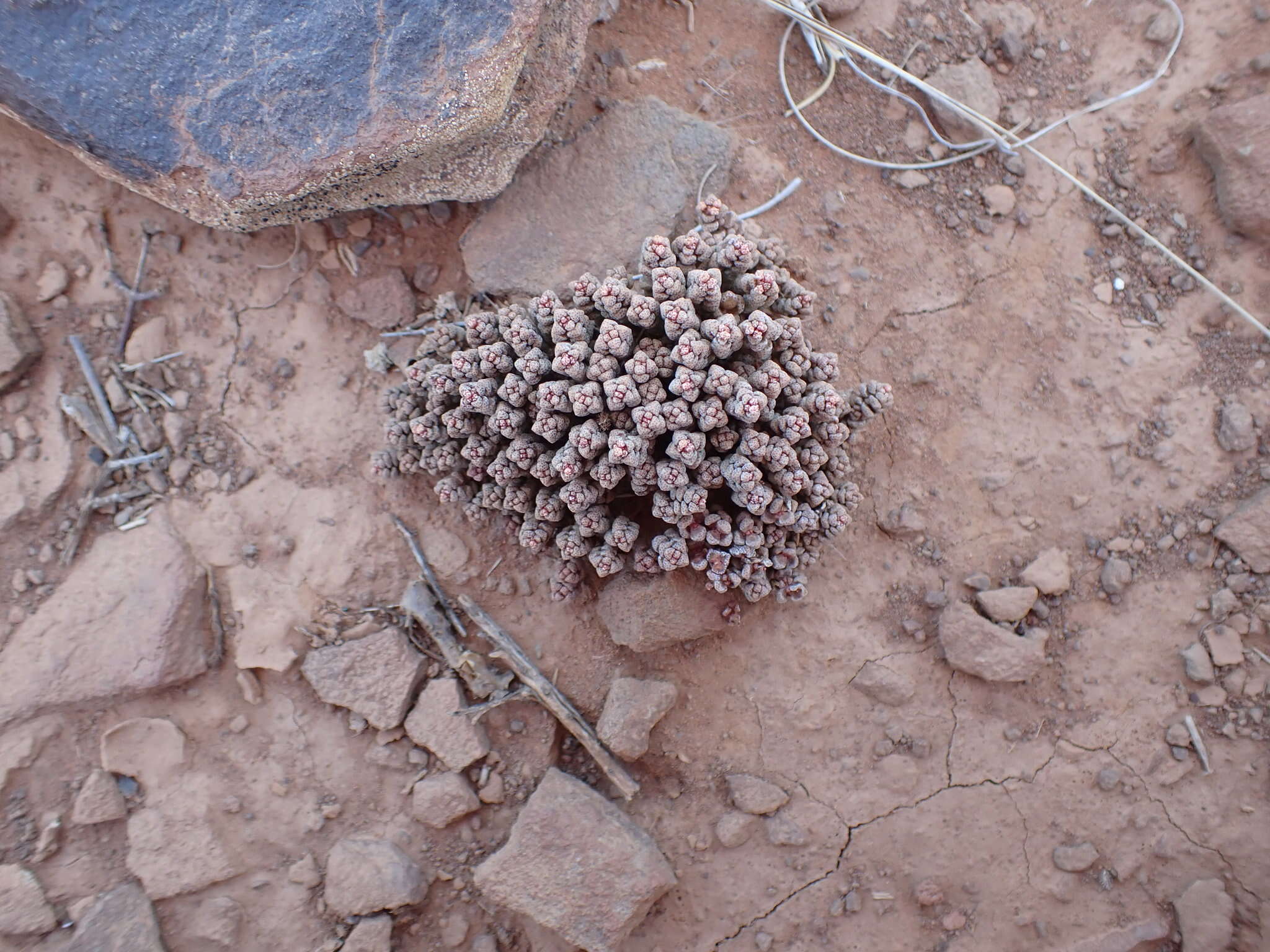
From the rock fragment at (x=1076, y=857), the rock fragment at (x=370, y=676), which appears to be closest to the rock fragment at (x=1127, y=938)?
the rock fragment at (x=1076, y=857)

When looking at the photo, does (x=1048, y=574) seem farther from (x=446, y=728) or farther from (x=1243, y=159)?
(x=446, y=728)

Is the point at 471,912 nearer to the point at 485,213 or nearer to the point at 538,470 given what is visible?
the point at 538,470

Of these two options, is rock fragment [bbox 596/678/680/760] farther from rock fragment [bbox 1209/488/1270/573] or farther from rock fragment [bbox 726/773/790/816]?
rock fragment [bbox 1209/488/1270/573]

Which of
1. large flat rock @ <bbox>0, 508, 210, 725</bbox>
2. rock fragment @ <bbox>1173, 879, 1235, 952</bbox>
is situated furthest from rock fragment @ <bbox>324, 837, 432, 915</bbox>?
rock fragment @ <bbox>1173, 879, 1235, 952</bbox>

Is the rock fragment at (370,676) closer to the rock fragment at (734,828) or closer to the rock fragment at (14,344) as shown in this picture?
the rock fragment at (734,828)

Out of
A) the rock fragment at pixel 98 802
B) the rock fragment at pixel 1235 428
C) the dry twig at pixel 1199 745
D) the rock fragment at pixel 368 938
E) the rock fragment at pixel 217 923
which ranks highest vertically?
the rock fragment at pixel 1235 428

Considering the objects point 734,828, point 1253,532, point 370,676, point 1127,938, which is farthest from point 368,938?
point 1253,532

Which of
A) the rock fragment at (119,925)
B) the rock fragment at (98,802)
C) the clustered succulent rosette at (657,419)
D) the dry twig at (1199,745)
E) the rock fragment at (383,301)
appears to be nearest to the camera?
the clustered succulent rosette at (657,419)
